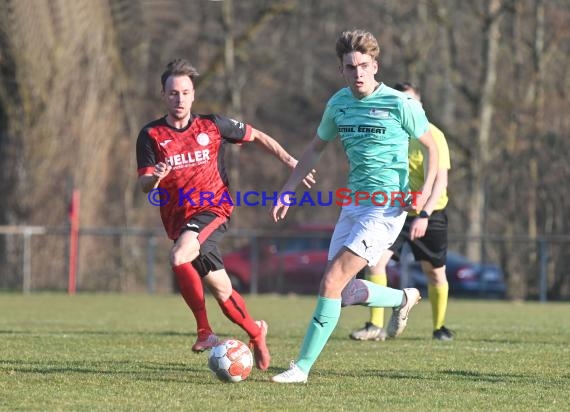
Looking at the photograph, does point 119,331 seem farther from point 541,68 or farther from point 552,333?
point 541,68

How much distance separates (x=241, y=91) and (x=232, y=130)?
2821 cm

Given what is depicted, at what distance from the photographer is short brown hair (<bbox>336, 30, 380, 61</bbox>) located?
695cm

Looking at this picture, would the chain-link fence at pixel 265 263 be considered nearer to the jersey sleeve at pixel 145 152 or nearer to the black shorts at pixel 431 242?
the black shorts at pixel 431 242

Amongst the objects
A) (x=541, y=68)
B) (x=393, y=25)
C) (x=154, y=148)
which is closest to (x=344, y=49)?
(x=154, y=148)

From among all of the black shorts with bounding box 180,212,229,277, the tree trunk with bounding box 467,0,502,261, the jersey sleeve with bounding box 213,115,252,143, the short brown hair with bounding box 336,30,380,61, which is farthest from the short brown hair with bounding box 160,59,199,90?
the tree trunk with bounding box 467,0,502,261

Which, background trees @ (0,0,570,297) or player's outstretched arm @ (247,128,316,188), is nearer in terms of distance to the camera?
player's outstretched arm @ (247,128,316,188)

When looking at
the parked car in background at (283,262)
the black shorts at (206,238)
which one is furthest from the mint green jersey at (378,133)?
the parked car in background at (283,262)

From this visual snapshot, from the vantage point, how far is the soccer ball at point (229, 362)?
23.0 ft

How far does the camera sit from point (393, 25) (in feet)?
102

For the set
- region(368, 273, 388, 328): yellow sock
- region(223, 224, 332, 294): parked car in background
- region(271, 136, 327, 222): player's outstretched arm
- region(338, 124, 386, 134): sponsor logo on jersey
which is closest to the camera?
region(338, 124, 386, 134): sponsor logo on jersey

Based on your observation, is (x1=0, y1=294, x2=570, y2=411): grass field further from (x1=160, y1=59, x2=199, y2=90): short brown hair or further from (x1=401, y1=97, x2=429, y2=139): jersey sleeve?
(x1=160, y1=59, x2=199, y2=90): short brown hair

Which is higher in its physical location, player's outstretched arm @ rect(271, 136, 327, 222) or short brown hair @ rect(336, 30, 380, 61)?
short brown hair @ rect(336, 30, 380, 61)

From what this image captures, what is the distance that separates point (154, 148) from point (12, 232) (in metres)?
17.1

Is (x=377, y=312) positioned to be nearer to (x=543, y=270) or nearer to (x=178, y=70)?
(x=178, y=70)
